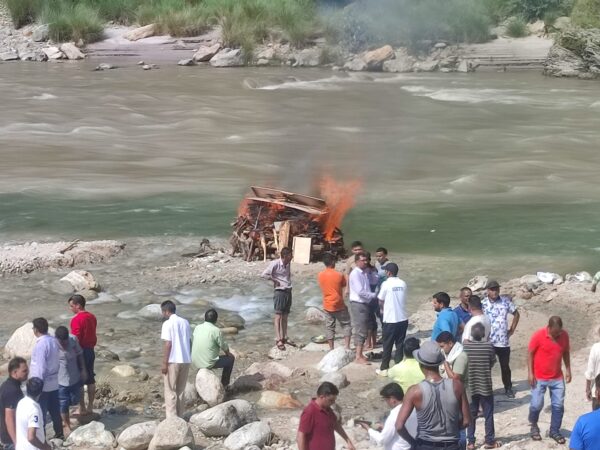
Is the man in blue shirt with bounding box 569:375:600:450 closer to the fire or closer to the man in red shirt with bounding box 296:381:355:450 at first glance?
the man in red shirt with bounding box 296:381:355:450

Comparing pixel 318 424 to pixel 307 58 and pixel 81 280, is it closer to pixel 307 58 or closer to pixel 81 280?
pixel 81 280

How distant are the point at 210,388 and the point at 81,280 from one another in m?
6.08

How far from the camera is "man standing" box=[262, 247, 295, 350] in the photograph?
45.0 feet

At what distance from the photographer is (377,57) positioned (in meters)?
52.0

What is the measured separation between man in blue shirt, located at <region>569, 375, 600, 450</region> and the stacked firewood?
1121 cm

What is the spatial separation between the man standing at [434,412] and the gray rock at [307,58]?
4522 centimetres

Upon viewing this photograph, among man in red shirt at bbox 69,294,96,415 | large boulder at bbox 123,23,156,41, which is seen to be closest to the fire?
man in red shirt at bbox 69,294,96,415

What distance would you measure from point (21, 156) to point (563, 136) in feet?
56.4

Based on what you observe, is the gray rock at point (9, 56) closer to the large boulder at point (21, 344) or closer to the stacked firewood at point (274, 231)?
the stacked firewood at point (274, 231)

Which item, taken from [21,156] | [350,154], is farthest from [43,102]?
[350,154]

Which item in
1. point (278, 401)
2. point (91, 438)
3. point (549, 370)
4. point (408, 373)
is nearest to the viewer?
point (408, 373)

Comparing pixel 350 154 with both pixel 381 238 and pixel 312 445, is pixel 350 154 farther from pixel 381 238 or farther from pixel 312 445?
pixel 312 445

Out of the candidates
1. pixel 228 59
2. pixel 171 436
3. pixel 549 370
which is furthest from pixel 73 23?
pixel 549 370

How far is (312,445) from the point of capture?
7820mm
